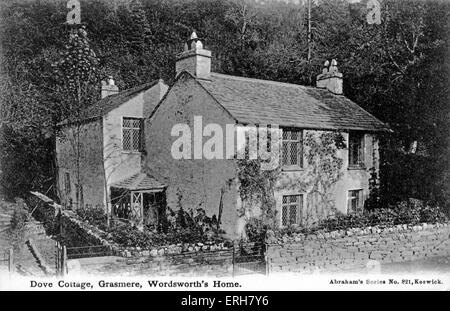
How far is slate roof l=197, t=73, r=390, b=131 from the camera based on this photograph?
1421 cm

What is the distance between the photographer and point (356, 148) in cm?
1734

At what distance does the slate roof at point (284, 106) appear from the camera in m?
14.2

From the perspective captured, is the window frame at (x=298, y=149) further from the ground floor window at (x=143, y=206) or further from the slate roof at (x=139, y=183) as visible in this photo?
the ground floor window at (x=143, y=206)

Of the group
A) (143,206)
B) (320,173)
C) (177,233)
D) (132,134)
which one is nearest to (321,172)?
(320,173)

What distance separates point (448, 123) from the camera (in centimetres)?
1497

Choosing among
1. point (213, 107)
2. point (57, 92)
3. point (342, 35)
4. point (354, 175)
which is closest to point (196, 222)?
point (213, 107)

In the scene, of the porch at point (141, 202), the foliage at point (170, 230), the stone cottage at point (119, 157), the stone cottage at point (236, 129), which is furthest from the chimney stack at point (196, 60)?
the foliage at point (170, 230)

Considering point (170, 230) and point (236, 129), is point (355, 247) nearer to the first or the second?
point (236, 129)

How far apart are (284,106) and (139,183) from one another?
6.98 meters

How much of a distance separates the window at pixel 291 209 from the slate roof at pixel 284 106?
2.73 m

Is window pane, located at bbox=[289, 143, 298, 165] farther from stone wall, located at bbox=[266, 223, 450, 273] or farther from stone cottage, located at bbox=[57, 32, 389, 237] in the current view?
stone wall, located at bbox=[266, 223, 450, 273]

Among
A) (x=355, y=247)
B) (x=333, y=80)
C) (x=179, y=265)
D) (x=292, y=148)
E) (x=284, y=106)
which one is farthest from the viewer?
(x=333, y=80)

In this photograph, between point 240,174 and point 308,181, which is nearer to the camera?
point 240,174

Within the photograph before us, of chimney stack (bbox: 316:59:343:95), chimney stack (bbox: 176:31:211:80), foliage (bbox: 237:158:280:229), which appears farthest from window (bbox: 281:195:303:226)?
chimney stack (bbox: 316:59:343:95)
